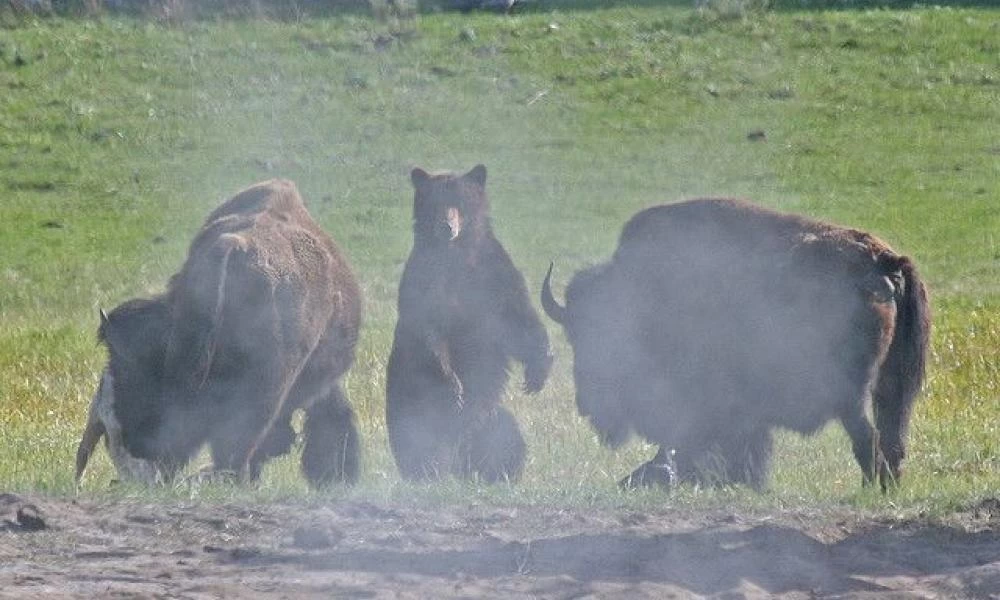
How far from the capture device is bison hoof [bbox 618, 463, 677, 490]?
1041 cm

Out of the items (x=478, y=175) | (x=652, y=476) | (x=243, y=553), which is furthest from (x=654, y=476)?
(x=243, y=553)

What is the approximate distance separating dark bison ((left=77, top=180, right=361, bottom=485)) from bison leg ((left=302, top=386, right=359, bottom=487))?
1.79 ft

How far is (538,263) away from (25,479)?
474 inches

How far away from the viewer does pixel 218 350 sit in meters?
9.79

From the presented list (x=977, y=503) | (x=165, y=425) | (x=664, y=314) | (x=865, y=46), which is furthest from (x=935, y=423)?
(x=865, y=46)

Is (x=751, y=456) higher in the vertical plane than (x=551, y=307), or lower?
lower

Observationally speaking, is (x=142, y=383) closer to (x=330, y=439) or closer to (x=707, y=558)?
(x=330, y=439)

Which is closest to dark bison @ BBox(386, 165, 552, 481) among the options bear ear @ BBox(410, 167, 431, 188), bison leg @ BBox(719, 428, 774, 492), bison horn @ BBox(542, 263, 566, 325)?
bear ear @ BBox(410, 167, 431, 188)

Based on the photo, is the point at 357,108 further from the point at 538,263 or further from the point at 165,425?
the point at 165,425

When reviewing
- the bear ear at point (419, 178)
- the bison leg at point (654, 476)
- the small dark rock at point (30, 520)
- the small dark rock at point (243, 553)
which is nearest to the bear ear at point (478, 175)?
the bear ear at point (419, 178)

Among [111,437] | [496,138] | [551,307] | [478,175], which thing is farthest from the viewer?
[496,138]

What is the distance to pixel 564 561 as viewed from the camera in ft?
25.0

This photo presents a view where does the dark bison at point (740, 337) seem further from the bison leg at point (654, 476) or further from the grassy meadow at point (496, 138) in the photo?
the grassy meadow at point (496, 138)

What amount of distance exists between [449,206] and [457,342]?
2.90 feet
